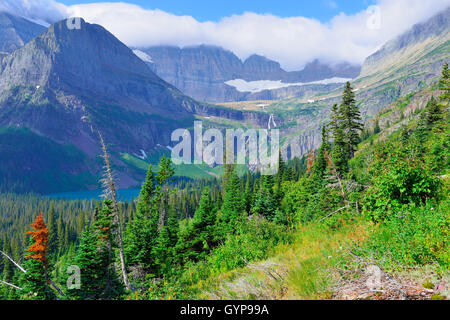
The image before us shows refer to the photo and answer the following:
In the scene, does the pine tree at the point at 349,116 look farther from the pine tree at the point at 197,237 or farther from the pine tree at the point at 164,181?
the pine tree at the point at 164,181

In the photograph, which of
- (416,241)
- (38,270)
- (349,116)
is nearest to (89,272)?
(38,270)

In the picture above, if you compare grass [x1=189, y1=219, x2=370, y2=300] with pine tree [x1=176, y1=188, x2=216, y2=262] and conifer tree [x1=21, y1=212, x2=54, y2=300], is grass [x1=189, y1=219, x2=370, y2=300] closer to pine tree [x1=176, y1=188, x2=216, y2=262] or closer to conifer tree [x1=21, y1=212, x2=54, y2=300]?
pine tree [x1=176, y1=188, x2=216, y2=262]

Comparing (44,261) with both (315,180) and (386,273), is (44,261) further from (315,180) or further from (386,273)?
(315,180)

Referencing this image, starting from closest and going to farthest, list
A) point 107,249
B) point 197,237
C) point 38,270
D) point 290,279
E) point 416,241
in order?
point 416,241, point 290,279, point 38,270, point 107,249, point 197,237

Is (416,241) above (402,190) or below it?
below

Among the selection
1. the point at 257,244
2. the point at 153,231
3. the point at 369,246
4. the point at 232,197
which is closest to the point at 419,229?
the point at 369,246

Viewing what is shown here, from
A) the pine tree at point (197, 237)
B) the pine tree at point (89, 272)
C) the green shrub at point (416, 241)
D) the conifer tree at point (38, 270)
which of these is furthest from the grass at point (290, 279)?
the conifer tree at point (38, 270)

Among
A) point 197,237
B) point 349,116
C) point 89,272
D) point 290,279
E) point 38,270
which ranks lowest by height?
point 38,270

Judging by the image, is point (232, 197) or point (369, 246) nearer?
point (369, 246)

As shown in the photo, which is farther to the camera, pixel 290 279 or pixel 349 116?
pixel 349 116

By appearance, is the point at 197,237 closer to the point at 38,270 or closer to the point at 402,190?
the point at 38,270

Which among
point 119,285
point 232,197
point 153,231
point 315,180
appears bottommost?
point 119,285
